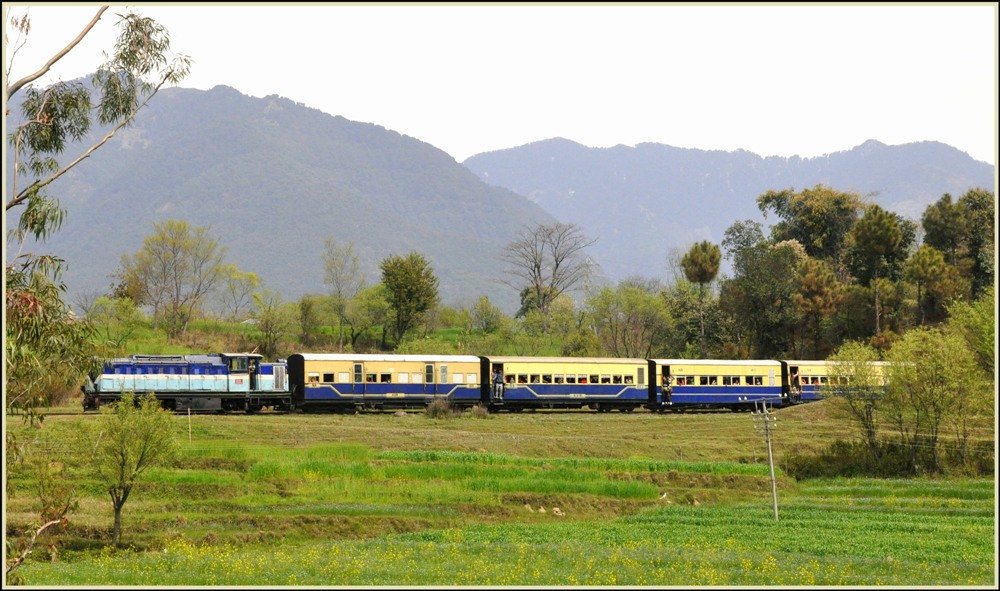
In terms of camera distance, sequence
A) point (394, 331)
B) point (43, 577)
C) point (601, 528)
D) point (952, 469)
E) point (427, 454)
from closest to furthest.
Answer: point (43, 577), point (601, 528), point (427, 454), point (952, 469), point (394, 331)

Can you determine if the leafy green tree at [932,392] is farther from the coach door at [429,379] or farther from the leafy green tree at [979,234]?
the leafy green tree at [979,234]

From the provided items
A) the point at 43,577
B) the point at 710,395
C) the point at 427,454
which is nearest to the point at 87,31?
the point at 43,577

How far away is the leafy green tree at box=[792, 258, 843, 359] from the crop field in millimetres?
25667

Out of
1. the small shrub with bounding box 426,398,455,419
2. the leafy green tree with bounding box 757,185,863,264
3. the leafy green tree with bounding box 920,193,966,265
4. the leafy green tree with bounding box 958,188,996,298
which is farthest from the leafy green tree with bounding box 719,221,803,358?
the small shrub with bounding box 426,398,455,419

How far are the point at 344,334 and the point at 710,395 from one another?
5448cm

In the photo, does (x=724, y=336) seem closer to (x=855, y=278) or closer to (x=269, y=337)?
(x=855, y=278)

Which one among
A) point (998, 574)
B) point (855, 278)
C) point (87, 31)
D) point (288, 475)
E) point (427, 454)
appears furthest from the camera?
point (855, 278)

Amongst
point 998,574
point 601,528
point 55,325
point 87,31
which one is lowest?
point 601,528

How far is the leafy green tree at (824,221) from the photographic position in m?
104

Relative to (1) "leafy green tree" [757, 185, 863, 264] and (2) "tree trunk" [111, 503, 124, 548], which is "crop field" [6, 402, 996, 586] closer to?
(2) "tree trunk" [111, 503, 124, 548]

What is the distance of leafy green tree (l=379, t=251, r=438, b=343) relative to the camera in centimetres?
10181

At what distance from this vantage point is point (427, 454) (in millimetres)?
47938

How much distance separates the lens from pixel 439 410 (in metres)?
59.4

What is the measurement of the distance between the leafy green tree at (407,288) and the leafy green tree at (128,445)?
64.5m
